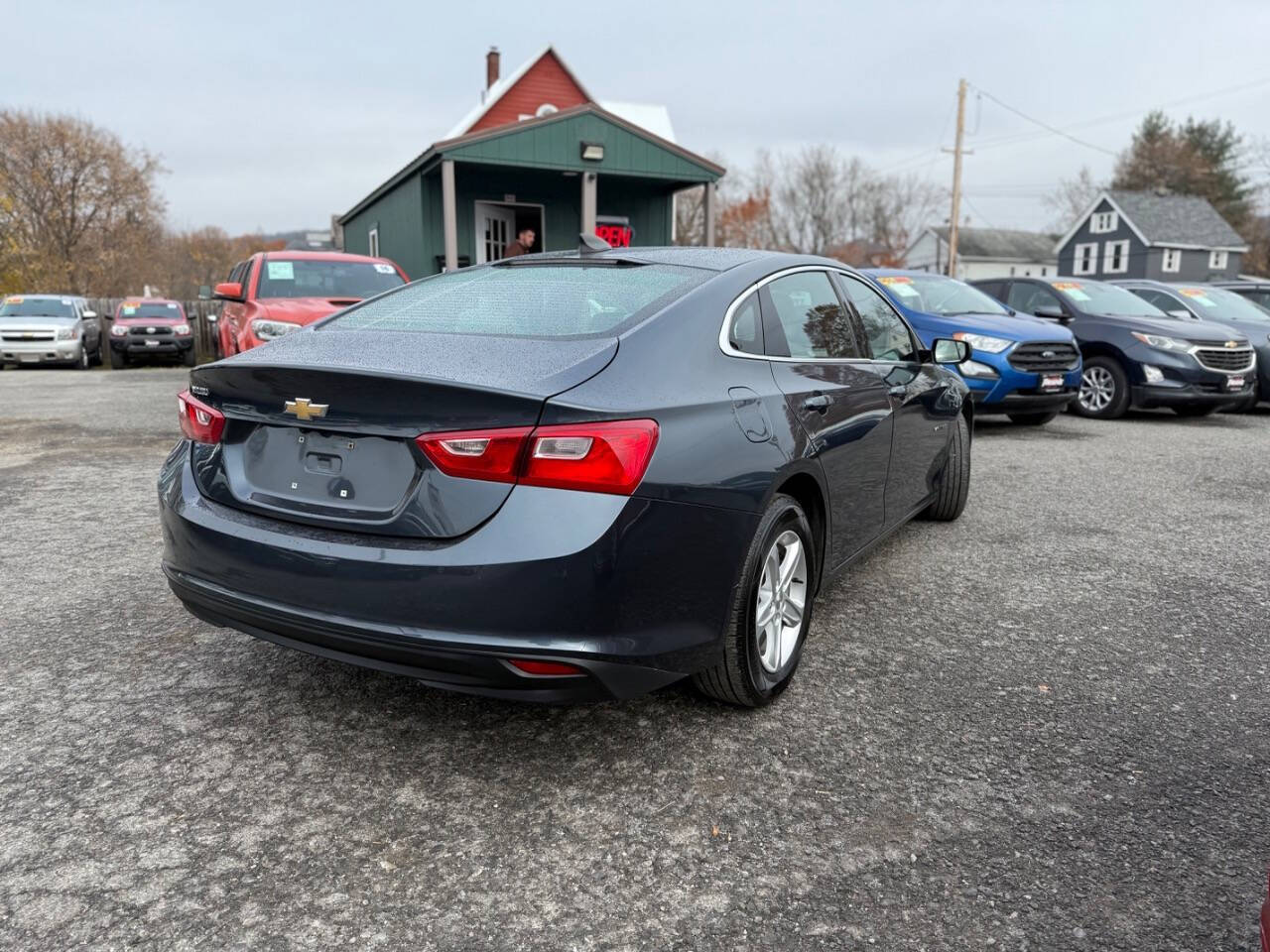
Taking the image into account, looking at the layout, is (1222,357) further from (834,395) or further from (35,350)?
(35,350)

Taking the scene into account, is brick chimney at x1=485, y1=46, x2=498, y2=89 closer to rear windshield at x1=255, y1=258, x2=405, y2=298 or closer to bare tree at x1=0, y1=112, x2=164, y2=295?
bare tree at x1=0, y1=112, x2=164, y2=295

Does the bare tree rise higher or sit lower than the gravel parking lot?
higher

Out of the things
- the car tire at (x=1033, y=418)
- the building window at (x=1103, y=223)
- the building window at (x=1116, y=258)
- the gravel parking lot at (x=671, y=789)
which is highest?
the building window at (x=1103, y=223)

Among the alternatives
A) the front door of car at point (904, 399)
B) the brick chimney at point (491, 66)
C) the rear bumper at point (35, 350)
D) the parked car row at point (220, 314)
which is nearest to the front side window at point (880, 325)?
the front door of car at point (904, 399)

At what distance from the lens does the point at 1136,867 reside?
222 cm

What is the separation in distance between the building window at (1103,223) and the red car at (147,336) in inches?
2217

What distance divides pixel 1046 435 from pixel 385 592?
28.1ft

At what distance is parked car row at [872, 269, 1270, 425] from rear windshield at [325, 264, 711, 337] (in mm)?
5661

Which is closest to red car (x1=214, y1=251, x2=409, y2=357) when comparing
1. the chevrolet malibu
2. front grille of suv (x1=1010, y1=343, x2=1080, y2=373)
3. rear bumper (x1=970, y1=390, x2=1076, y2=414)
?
rear bumper (x1=970, y1=390, x2=1076, y2=414)

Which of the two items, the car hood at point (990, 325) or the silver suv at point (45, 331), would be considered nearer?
the car hood at point (990, 325)

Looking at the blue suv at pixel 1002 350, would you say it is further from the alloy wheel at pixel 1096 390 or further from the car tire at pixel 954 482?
the car tire at pixel 954 482

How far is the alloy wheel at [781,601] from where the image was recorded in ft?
9.66

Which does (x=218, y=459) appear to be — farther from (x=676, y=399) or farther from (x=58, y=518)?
(x=58, y=518)

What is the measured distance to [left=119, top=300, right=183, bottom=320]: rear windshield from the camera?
20781 mm
